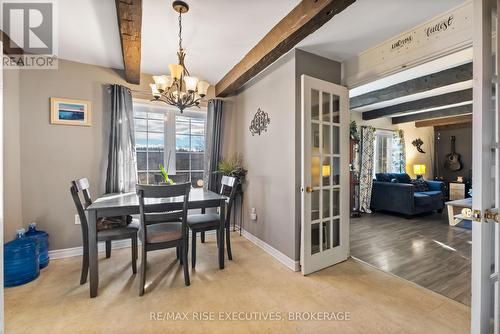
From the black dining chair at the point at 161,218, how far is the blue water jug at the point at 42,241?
132 centimetres

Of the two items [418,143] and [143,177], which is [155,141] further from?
[418,143]

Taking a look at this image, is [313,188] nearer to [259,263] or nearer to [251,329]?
[259,263]

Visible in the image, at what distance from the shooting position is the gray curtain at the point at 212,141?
11.6 feet

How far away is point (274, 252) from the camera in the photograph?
8.97 ft

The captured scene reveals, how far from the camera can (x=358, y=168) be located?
5086 millimetres

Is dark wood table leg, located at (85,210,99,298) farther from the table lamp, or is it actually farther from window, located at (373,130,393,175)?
the table lamp

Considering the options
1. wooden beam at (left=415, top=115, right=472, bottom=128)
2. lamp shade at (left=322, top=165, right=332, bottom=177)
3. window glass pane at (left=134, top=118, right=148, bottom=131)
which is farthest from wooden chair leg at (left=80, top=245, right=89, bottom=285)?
wooden beam at (left=415, top=115, right=472, bottom=128)

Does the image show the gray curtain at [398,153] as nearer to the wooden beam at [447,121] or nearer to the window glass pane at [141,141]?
the wooden beam at [447,121]

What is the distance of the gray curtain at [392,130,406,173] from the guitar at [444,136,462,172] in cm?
159

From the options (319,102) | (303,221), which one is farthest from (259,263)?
(319,102)

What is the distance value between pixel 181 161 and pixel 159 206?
1664 millimetres

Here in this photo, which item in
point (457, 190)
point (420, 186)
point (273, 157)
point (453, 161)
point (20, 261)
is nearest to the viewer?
point (20, 261)

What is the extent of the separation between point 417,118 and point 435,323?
5499 millimetres

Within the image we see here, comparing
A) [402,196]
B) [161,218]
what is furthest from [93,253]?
[402,196]
